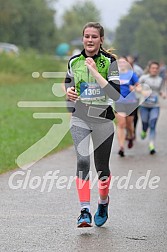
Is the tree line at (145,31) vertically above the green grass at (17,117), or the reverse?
the green grass at (17,117)

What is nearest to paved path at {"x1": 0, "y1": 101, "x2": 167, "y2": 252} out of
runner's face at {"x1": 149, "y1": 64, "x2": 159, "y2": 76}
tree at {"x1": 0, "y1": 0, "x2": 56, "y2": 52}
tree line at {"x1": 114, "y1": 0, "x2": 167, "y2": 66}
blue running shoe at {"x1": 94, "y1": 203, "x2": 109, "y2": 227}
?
blue running shoe at {"x1": 94, "y1": 203, "x2": 109, "y2": 227}

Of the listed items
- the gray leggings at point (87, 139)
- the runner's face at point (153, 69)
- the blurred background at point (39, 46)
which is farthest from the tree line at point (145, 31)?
the gray leggings at point (87, 139)

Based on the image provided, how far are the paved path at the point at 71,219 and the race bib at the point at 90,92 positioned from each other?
1320 millimetres

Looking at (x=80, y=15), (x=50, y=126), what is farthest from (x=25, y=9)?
(x=80, y=15)

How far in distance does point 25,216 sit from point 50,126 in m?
10.9

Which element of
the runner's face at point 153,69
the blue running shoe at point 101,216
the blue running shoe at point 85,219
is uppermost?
the runner's face at point 153,69

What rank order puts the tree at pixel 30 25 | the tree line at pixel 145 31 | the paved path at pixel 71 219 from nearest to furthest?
the paved path at pixel 71 219, the tree at pixel 30 25, the tree line at pixel 145 31

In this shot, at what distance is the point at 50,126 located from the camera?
61.9 feet

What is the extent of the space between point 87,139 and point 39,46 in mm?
81611

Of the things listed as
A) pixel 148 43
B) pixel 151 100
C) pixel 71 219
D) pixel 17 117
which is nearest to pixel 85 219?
pixel 71 219

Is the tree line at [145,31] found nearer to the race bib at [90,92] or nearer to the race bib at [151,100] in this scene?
the race bib at [151,100]

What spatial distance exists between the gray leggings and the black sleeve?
35 cm

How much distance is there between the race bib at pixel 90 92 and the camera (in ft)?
24.1

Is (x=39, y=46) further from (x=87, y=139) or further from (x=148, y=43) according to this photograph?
(x=87, y=139)
